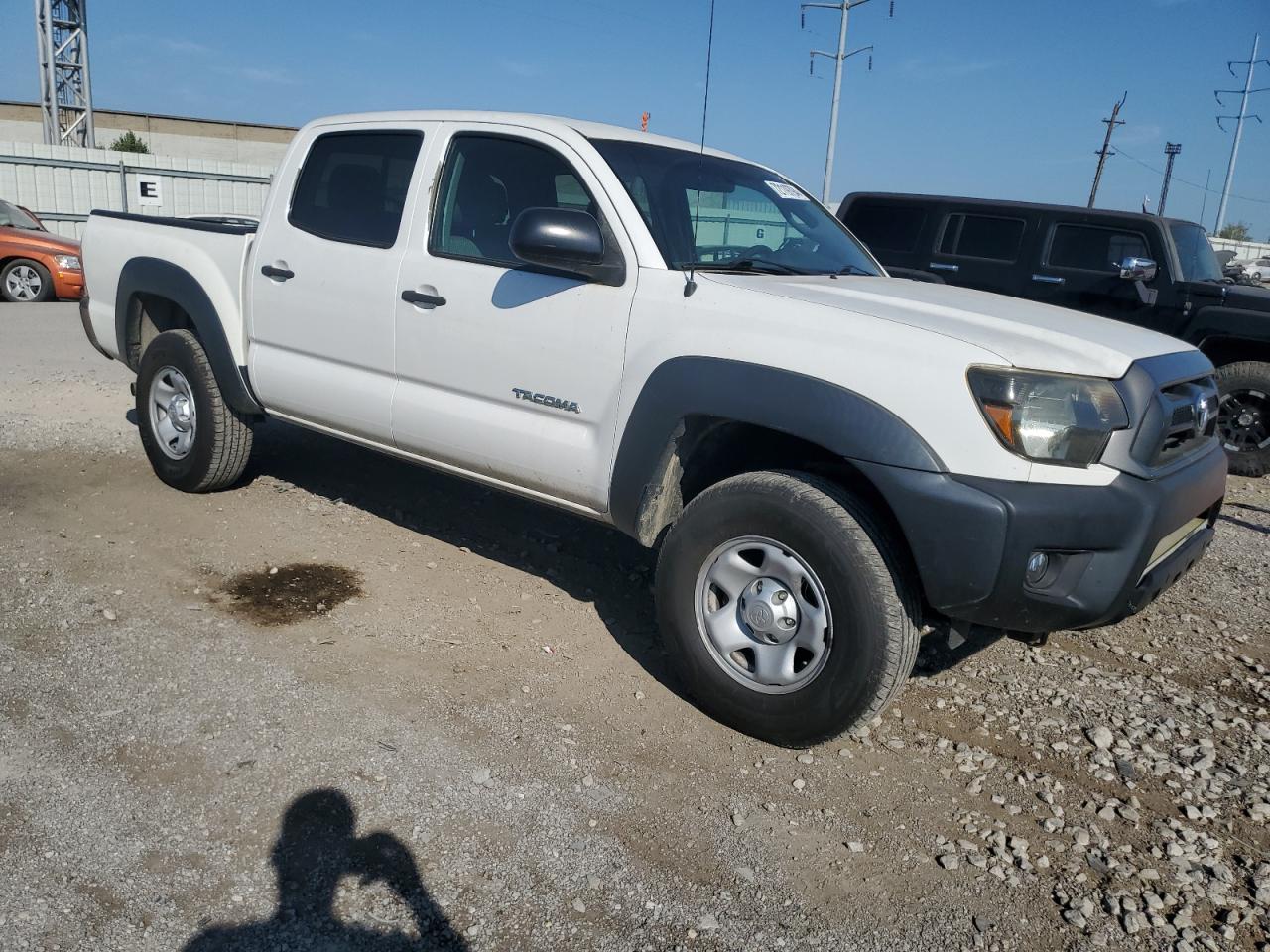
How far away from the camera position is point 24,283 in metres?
14.3

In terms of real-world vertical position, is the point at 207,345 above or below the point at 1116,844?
above

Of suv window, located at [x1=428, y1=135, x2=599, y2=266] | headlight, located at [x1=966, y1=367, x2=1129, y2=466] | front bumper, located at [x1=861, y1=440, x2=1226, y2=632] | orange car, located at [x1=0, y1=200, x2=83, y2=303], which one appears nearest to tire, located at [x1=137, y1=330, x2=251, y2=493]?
suv window, located at [x1=428, y1=135, x2=599, y2=266]

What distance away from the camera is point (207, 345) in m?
5.10

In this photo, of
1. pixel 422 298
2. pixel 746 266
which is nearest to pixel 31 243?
pixel 422 298

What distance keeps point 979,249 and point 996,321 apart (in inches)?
247

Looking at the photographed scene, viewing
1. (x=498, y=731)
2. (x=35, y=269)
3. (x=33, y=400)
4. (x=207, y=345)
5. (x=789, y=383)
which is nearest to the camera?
(x=789, y=383)

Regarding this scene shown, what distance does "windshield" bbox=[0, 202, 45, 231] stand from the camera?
1471 centimetres

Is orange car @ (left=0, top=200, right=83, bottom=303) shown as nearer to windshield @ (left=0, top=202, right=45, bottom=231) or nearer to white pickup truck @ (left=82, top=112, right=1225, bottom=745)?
windshield @ (left=0, top=202, right=45, bottom=231)

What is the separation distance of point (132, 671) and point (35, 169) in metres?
20.6

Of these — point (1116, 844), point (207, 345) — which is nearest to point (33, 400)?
point (207, 345)

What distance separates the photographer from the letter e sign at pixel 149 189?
21578mm

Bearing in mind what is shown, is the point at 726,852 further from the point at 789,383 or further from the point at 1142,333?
the point at 1142,333

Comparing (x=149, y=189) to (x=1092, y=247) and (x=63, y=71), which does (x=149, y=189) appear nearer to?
(x=63, y=71)

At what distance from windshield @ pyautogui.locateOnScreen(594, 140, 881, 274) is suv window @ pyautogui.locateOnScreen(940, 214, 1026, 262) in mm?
4811
